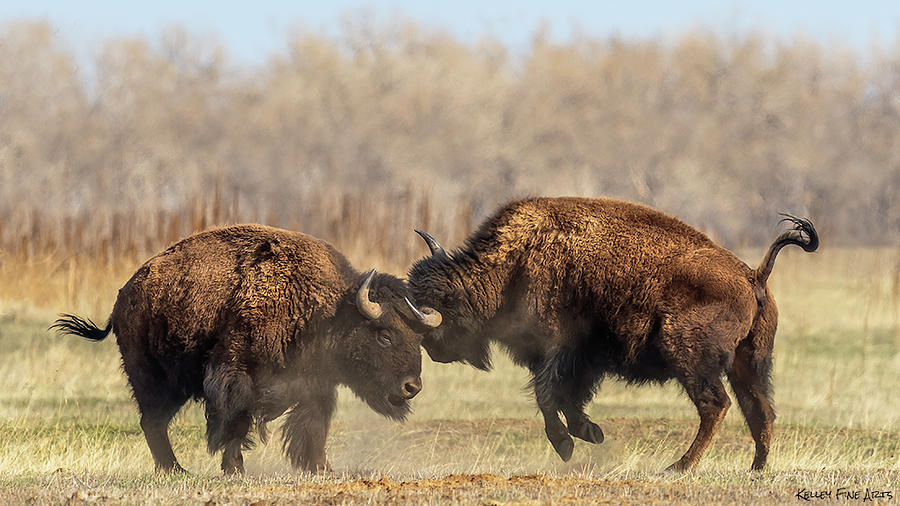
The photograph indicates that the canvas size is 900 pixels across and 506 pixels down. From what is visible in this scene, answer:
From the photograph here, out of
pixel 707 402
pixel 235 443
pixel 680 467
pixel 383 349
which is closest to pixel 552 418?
pixel 680 467

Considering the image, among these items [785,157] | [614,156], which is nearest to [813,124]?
[785,157]

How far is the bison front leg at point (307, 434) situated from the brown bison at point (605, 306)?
3.67 feet

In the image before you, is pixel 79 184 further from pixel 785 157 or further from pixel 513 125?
pixel 785 157

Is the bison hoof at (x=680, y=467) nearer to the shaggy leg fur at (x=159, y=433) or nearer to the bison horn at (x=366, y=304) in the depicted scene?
the bison horn at (x=366, y=304)

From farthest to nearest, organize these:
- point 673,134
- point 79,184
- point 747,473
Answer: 1. point 673,134
2. point 79,184
3. point 747,473

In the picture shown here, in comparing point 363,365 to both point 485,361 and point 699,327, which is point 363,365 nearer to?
point 485,361

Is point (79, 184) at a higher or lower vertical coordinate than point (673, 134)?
lower

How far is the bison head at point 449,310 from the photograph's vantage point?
10250 mm

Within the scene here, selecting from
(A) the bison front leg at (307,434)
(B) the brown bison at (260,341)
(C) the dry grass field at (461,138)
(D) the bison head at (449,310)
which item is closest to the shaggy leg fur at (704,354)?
(D) the bison head at (449,310)

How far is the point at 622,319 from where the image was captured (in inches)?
384

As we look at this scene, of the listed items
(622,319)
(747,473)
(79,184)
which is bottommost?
(79,184)

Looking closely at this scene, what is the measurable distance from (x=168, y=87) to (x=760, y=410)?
47631mm

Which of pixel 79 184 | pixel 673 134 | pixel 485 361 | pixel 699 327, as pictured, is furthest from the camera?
pixel 673 134

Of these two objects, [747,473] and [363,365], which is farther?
[363,365]
